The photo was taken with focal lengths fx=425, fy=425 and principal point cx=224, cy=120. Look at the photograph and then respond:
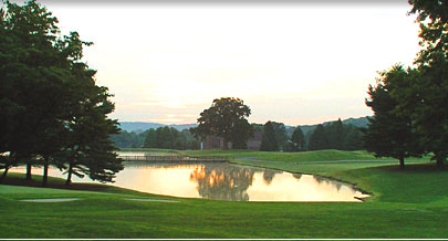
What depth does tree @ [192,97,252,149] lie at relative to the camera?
96.4 m

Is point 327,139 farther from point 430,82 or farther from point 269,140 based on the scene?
point 430,82

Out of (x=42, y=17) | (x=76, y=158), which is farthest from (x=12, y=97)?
(x=76, y=158)

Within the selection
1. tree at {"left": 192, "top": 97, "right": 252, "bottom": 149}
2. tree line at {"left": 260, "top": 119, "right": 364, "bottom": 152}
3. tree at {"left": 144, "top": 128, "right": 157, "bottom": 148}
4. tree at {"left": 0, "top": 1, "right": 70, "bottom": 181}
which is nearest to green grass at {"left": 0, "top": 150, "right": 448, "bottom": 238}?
tree at {"left": 0, "top": 1, "right": 70, "bottom": 181}

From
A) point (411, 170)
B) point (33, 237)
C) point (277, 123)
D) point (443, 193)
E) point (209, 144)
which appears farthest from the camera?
point (277, 123)

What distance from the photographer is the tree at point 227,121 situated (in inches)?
3797

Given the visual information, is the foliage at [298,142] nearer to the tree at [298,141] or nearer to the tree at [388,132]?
the tree at [298,141]

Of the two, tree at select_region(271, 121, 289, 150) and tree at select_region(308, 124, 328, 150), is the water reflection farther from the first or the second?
tree at select_region(271, 121, 289, 150)

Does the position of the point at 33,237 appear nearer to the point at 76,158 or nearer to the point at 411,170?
the point at 76,158

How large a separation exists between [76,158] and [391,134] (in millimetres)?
24923

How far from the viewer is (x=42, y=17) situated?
495 inches

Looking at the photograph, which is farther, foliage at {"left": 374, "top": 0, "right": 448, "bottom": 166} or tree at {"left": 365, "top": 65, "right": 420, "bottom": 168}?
tree at {"left": 365, "top": 65, "right": 420, "bottom": 168}

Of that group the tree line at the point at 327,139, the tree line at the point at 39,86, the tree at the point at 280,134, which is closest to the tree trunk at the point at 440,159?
the tree line at the point at 39,86

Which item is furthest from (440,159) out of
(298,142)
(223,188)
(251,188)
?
(298,142)

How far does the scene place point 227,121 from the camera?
96625 mm
